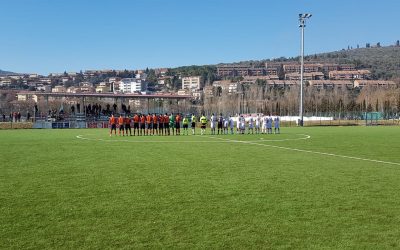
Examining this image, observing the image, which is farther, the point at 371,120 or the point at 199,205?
the point at 371,120

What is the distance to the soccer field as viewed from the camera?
7.07 metres

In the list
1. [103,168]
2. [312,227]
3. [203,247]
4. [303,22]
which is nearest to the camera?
[203,247]

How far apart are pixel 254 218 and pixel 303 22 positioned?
58.2 metres

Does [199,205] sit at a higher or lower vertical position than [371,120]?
higher

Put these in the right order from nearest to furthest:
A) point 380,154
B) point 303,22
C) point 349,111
Answer: point 380,154, point 303,22, point 349,111

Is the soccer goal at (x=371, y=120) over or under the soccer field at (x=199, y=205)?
under

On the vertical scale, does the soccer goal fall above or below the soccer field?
below

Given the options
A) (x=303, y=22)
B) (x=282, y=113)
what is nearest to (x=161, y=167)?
(x=303, y=22)

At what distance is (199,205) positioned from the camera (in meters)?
9.41

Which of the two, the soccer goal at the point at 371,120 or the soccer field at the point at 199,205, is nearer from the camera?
the soccer field at the point at 199,205

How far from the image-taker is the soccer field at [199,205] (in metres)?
7.07

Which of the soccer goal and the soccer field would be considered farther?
the soccer goal

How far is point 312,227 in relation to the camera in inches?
→ 304

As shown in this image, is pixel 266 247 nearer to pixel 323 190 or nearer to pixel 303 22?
pixel 323 190
